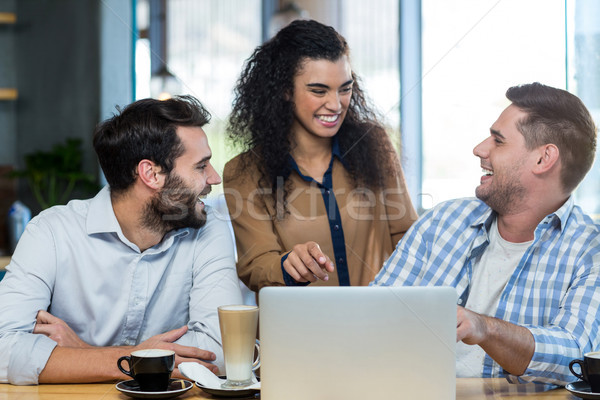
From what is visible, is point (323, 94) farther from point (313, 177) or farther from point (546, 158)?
point (546, 158)

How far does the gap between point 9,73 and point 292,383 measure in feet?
12.0

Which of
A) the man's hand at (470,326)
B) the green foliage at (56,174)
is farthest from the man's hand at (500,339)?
the green foliage at (56,174)

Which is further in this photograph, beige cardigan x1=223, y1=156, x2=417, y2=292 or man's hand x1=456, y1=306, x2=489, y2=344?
beige cardigan x1=223, y1=156, x2=417, y2=292

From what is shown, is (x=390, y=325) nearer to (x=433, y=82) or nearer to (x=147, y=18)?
(x=433, y=82)

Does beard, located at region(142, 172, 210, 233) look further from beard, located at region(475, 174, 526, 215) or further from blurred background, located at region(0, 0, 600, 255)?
blurred background, located at region(0, 0, 600, 255)

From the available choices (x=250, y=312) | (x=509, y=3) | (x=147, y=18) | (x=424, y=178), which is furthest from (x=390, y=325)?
(x=147, y=18)

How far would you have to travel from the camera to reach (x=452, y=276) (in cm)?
151

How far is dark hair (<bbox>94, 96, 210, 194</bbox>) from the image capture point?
158 cm

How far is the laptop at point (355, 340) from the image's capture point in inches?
33.1

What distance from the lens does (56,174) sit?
3.86m

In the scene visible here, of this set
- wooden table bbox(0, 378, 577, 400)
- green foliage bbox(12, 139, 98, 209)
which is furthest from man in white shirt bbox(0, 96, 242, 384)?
green foliage bbox(12, 139, 98, 209)

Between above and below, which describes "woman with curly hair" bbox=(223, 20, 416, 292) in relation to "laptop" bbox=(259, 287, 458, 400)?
above

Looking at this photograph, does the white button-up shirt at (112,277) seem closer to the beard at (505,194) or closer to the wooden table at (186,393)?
the wooden table at (186,393)

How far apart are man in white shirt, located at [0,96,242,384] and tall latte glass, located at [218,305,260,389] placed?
0.20 meters
